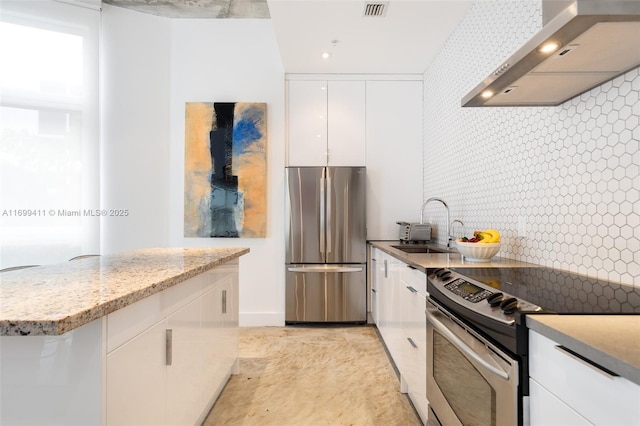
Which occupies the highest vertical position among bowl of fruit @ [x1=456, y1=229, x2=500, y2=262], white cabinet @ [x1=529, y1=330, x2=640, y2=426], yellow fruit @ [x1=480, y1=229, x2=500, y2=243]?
yellow fruit @ [x1=480, y1=229, x2=500, y2=243]

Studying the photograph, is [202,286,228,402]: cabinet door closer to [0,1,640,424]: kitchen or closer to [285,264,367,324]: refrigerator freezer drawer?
[285,264,367,324]: refrigerator freezer drawer

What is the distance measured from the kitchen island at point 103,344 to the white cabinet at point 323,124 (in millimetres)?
2326

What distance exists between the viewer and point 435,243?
3.28 meters

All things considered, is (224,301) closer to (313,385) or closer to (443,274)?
(313,385)

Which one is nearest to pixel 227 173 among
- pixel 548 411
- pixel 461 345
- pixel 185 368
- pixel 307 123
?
pixel 307 123

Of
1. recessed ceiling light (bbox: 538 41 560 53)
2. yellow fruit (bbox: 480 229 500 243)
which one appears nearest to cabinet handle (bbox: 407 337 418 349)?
yellow fruit (bbox: 480 229 500 243)

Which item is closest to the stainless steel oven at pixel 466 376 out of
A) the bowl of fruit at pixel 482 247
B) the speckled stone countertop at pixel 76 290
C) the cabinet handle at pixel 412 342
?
the cabinet handle at pixel 412 342

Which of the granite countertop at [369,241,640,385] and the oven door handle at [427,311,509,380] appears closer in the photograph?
the granite countertop at [369,241,640,385]

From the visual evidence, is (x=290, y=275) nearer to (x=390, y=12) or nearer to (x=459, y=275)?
(x=459, y=275)

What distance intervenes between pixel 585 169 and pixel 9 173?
13.9ft

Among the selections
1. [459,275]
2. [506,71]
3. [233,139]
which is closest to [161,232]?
[233,139]

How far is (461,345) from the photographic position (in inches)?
48.8

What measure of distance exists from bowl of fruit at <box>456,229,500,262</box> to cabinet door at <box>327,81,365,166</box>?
2077 millimetres

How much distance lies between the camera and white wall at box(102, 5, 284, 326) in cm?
364
